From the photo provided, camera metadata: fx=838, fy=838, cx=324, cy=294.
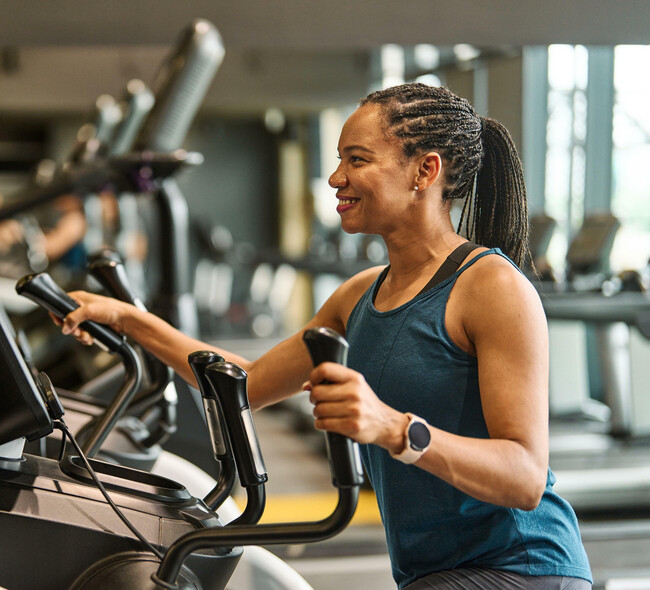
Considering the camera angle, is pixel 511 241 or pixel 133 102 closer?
pixel 511 241

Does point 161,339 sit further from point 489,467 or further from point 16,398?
point 489,467

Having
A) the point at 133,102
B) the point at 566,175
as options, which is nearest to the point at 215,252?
the point at 566,175

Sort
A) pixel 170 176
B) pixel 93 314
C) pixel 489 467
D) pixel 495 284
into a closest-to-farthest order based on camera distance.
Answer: pixel 489 467
pixel 495 284
pixel 93 314
pixel 170 176

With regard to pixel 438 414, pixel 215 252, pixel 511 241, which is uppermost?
pixel 511 241

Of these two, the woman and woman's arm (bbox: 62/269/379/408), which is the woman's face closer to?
the woman

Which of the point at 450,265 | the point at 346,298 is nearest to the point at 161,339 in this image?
the point at 346,298

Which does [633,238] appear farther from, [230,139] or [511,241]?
[230,139]

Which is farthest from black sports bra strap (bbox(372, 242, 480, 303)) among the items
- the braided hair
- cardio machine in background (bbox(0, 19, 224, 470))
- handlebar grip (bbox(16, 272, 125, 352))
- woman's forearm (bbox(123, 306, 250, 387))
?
cardio machine in background (bbox(0, 19, 224, 470))

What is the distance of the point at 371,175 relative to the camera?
1.18m

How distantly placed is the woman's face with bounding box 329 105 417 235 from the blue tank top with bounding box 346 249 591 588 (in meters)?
0.13

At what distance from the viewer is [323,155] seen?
1080cm

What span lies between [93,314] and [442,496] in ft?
2.21

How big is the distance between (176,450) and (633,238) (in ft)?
12.9

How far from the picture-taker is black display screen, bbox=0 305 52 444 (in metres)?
0.98
